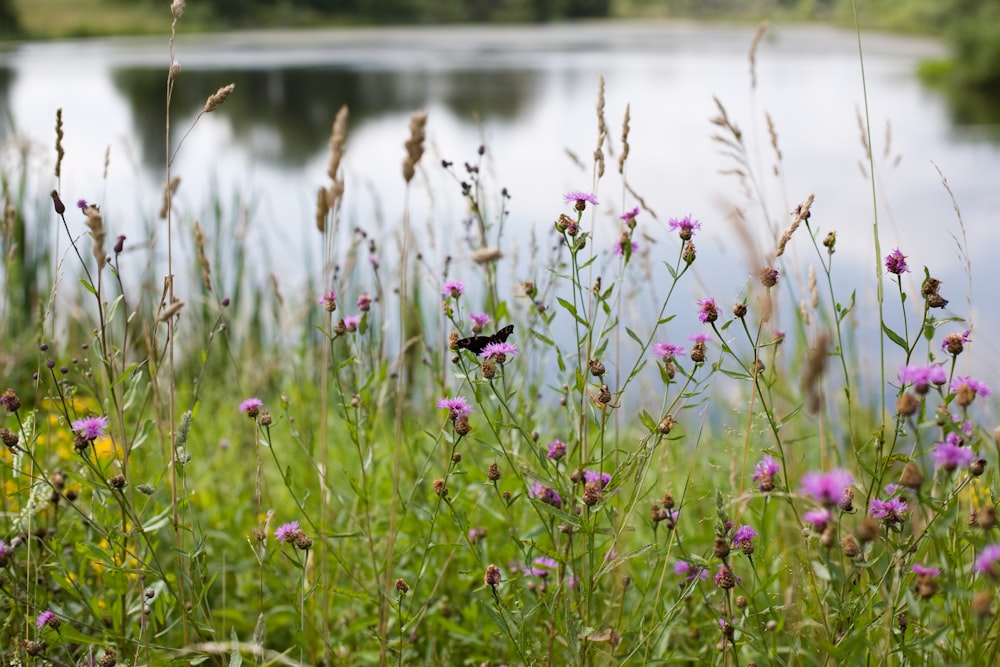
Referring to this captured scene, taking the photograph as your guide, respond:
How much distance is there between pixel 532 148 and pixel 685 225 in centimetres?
839

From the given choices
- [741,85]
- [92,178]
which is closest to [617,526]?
[92,178]

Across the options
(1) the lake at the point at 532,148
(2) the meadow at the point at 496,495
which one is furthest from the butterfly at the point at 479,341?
(1) the lake at the point at 532,148

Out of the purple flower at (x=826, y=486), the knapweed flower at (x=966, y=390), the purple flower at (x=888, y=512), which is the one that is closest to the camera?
the purple flower at (x=826, y=486)

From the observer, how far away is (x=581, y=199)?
1.37 metres

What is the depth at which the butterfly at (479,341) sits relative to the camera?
1287 mm

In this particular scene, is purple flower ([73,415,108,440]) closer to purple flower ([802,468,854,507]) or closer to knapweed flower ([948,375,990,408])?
purple flower ([802,468,854,507])

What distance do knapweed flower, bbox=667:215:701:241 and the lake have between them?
0.91 feet

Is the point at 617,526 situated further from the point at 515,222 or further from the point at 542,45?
the point at 542,45

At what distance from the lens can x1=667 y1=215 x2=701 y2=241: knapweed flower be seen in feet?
4.34

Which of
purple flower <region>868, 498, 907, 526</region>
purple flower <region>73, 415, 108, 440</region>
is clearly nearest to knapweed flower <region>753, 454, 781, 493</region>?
purple flower <region>868, 498, 907, 526</region>

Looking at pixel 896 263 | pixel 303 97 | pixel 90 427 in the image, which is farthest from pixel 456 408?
pixel 303 97

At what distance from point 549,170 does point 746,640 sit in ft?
23.6

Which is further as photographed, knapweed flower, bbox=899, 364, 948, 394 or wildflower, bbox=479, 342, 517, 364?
wildflower, bbox=479, 342, 517, 364

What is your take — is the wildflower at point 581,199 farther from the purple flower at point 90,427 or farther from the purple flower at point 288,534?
the purple flower at point 90,427
